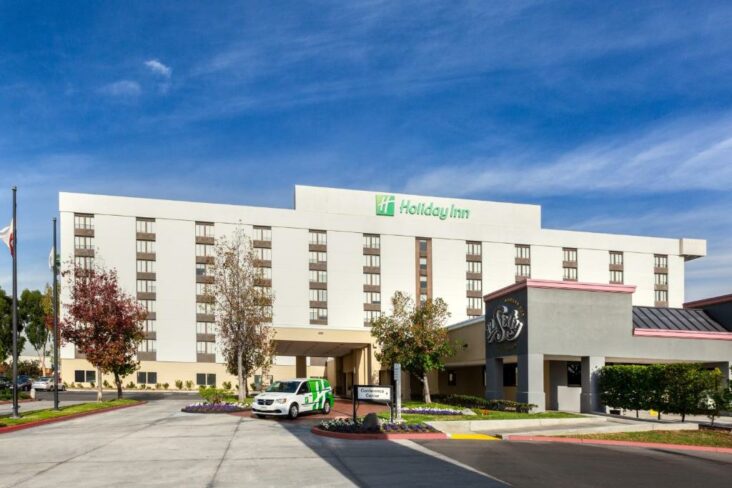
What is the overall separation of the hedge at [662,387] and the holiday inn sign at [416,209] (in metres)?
66.2

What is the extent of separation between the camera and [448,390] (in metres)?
53.6

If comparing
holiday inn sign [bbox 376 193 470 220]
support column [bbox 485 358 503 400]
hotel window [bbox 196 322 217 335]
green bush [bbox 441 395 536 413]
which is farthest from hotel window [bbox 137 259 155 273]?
support column [bbox 485 358 503 400]

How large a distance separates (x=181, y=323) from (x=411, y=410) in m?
63.5

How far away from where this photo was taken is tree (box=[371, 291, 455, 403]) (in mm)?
42812

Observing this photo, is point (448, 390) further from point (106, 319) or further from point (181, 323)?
point (181, 323)

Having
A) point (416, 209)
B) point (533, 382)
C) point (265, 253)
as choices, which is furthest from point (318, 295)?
point (533, 382)

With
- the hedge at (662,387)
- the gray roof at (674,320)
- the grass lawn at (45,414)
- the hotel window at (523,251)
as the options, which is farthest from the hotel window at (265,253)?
the hedge at (662,387)

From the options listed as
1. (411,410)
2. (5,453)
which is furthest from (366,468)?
(411,410)

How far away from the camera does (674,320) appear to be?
36.6 metres

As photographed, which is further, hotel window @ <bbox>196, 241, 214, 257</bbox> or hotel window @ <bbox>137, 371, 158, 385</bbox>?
hotel window @ <bbox>196, 241, 214, 257</bbox>

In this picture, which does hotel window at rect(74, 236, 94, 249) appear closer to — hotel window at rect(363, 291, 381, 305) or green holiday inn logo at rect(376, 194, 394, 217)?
hotel window at rect(363, 291, 381, 305)

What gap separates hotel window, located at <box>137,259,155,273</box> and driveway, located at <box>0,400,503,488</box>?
217 feet

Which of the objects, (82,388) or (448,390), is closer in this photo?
(448,390)

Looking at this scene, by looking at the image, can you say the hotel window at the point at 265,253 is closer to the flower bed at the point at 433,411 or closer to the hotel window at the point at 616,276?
the hotel window at the point at 616,276
